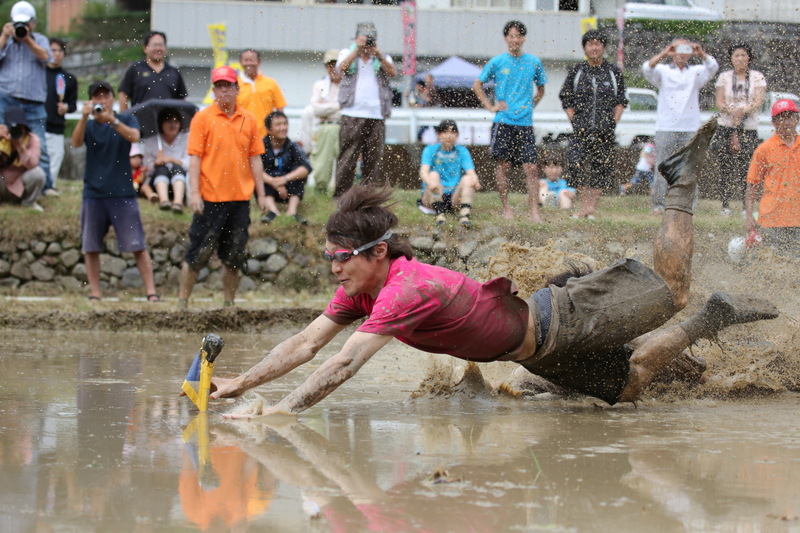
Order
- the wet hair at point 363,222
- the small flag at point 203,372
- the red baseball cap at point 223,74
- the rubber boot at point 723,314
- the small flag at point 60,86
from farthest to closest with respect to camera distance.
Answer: the small flag at point 60,86 < the red baseball cap at point 223,74 < the rubber boot at point 723,314 < the small flag at point 203,372 < the wet hair at point 363,222

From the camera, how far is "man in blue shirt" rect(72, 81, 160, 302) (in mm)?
9633

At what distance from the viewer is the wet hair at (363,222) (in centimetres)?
455

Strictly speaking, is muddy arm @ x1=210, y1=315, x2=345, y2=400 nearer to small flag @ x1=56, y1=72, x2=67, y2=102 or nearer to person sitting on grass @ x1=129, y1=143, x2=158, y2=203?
person sitting on grass @ x1=129, y1=143, x2=158, y2=203

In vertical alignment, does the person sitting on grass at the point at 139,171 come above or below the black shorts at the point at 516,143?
below

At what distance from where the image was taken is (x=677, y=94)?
34.0ft

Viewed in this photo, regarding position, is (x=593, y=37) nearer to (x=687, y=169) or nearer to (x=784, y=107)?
(x=784, y=107)

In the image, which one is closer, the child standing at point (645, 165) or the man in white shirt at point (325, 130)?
the man in white shirt at point (325, 130)

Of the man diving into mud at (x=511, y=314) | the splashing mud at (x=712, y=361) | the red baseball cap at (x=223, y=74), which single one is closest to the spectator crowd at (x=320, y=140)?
the red baseball cap at (x=223, y=74)

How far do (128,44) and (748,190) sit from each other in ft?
86.7

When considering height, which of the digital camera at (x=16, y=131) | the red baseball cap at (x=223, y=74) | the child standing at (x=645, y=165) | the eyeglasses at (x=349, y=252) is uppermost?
the red baseball cap at (x=223, y=74)

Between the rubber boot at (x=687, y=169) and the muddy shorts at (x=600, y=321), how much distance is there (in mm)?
660

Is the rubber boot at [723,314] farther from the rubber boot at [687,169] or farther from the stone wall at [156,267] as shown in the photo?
the stone wall at [156,267]

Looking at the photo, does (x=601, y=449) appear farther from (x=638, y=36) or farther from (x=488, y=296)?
(x=638, y=36)

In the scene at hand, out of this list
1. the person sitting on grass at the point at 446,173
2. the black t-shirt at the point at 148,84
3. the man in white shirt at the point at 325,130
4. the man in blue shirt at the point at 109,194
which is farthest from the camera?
the man in white shirt at the point at 325,130
